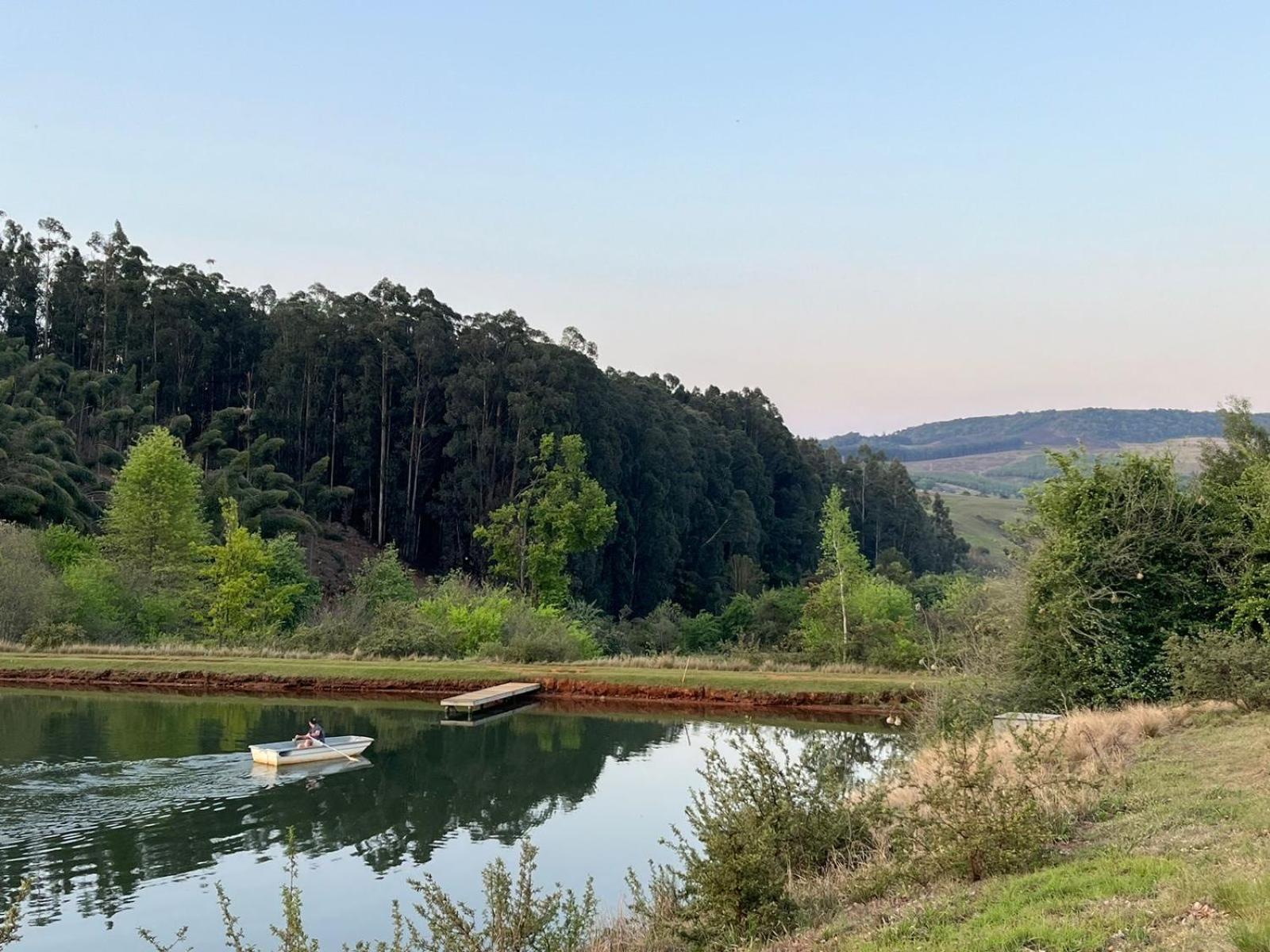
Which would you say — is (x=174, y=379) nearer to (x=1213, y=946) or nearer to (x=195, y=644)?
(x=195, y=644)

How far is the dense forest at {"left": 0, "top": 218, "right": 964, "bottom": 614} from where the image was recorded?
68.8 metres

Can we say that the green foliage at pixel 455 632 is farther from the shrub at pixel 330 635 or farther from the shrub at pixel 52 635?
the shrub at pixel 52 635

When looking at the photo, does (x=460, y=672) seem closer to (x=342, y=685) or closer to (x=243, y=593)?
(x=342, y=685)

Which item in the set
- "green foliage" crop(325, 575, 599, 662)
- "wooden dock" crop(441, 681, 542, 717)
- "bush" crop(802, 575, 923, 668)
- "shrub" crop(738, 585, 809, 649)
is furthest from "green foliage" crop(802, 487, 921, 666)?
"wooden dock" crop(441, 681, 542, 717)

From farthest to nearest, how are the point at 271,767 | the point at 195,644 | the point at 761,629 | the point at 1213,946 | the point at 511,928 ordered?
1. the point at 761,629
2. the point at 195,644
3. the point at 271,767
4. the point at 511,928
5. the point at 1213,946

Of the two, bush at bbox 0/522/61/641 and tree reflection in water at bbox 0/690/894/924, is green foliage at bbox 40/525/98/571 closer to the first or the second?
bush at bbox 0/522/61/641

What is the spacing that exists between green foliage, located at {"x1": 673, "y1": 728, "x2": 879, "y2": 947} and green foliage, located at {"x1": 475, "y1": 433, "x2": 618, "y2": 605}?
50.2m

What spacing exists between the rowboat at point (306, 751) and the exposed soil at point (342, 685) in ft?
36.0

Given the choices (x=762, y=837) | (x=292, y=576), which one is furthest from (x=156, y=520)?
(x=762, y=837)

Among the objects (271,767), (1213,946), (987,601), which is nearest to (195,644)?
(271,767)

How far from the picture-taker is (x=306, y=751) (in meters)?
23.5

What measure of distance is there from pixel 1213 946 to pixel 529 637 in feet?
124

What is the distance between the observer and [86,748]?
24.7 m

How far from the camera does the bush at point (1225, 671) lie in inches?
683
